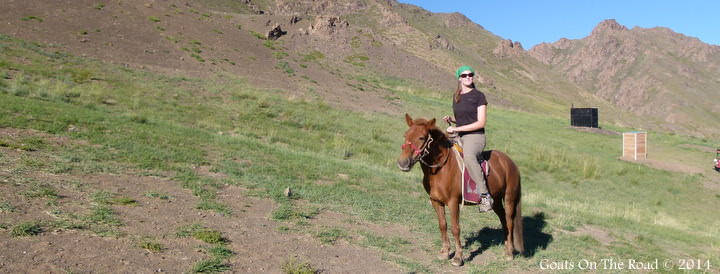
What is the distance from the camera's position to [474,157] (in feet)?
20.7

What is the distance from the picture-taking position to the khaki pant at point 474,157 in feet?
20.7

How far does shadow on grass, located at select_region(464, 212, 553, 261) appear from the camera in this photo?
7691 mm

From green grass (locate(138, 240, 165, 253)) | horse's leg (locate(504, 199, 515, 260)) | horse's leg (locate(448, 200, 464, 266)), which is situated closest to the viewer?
green grass (locate(138, 240, 165, 253))

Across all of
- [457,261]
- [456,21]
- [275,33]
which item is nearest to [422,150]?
[457,261]

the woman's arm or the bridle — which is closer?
the bridle

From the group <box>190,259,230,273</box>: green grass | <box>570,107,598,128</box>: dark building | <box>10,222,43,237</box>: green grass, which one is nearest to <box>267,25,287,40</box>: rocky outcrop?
<box>570,107,598,128</box>: dark building

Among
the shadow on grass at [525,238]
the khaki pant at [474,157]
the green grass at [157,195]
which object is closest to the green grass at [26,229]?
the green grass at [157,195]

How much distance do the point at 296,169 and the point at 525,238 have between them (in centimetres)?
617

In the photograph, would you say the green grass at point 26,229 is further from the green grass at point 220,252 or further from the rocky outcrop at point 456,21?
the rocky outcrop at point 456,21

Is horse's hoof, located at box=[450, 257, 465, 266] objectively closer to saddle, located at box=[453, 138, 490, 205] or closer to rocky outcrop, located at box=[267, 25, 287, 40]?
saddle, located at box=[453, 138, 490, 205]

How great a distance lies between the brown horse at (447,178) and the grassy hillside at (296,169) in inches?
19.1

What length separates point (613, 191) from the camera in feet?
61.2

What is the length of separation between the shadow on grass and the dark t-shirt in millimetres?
2344

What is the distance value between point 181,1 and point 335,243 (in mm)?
52810
